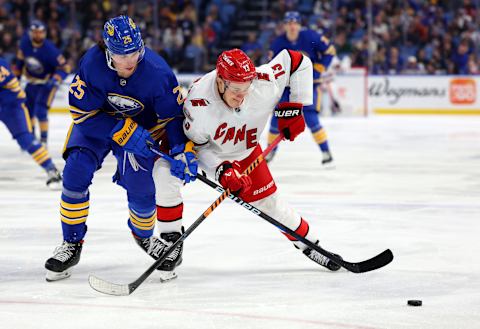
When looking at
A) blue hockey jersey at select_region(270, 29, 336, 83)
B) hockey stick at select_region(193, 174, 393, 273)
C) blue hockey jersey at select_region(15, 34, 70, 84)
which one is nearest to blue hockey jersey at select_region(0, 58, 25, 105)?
blue hockey jersey at select_region(270, 29, 336, 83)

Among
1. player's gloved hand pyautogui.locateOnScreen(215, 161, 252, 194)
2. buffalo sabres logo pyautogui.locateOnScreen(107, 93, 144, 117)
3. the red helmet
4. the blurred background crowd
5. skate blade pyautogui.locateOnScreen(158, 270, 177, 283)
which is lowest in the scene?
the blurred background crowd

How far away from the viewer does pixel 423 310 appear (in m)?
3.12

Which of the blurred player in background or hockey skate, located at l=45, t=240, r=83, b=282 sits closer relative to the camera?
hockey skate, located at l=45, t=240, r=83, b=282

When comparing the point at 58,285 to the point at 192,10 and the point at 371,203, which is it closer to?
the point at 371,203

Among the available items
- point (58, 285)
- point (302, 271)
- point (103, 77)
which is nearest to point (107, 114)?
point (103, 77)

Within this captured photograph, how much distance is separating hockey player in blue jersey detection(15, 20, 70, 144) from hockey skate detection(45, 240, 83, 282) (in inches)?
218

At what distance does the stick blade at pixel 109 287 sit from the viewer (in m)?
3.34

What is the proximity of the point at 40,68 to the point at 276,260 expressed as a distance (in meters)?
5.72

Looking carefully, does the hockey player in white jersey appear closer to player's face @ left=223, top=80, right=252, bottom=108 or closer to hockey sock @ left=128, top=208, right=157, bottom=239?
player's face @ left=223, top=80, right=252, bottom=108

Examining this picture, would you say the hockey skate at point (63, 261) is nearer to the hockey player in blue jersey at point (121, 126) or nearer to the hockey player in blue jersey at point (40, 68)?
the hockey player in blue jersey at point (121, 126)

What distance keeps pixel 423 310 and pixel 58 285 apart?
4.71 feet

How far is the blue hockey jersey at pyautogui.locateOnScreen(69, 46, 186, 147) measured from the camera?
11.3ft

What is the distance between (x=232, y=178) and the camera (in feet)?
11.3

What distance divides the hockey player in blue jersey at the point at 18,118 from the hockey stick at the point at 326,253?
301 cm
